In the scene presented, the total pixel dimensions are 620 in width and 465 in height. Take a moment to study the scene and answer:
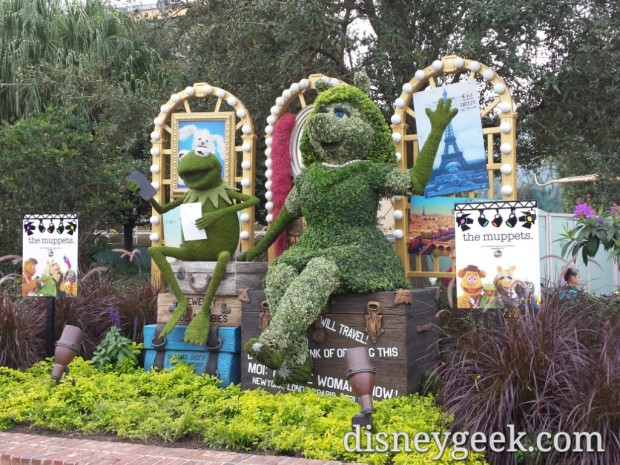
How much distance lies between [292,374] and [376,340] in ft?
2.24

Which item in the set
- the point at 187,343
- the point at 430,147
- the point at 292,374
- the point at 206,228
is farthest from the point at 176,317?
the point at 430,147

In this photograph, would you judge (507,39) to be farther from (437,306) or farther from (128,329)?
(128,329)

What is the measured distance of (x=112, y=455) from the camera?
391 centimetres

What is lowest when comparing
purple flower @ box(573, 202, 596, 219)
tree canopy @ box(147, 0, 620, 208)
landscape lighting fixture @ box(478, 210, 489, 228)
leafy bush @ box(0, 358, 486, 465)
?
leafy bush @ box(0, 358, 486, 465)

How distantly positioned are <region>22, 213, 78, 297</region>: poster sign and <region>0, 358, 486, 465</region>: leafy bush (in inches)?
33.0

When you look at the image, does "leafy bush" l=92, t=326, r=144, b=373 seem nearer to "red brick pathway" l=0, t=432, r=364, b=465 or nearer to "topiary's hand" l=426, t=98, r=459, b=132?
"red brick pathway" l=0, t=432, r=364, b=465

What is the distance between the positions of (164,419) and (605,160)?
222 inches

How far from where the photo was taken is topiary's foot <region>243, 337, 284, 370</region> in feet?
14.8

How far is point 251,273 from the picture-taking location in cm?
598

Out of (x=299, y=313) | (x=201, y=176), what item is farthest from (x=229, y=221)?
(x=299, y=313)

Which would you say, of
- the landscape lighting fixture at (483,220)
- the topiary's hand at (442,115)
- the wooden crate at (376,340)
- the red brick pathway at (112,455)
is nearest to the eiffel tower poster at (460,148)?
the topiary's hand at (442,115)

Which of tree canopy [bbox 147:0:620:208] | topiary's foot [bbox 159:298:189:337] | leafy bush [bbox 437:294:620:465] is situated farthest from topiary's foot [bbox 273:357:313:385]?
tree canopy [bbox 147:0:620:208]

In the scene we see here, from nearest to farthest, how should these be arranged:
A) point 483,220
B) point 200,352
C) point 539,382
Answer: point 539,382, point 483,220, point 200,352

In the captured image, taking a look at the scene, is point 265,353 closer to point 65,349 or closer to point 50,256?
point 65,349
